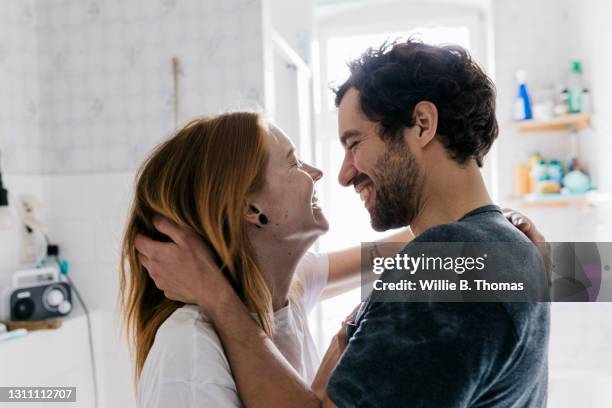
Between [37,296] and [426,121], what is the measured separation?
4.94 ft

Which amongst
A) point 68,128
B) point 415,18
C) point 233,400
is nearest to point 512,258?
point 233,400

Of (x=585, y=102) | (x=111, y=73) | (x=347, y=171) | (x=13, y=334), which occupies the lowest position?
(x=13, y=334)

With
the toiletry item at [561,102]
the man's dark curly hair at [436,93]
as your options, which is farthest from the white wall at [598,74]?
the man's dark curly hair at [436,93]

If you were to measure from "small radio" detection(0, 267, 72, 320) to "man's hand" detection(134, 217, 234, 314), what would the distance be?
1048mm

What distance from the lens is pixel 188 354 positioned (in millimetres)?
877

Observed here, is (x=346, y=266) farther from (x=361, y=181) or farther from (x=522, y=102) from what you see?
(x=522, y=102)

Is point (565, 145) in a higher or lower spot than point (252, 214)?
higher

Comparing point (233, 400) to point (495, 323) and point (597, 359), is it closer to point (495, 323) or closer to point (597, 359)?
point (495, 323)

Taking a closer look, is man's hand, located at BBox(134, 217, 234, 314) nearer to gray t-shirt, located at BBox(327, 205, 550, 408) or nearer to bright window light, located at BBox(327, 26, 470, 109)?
gray t-shirt, located at BBox(327, 205, 550, 408)

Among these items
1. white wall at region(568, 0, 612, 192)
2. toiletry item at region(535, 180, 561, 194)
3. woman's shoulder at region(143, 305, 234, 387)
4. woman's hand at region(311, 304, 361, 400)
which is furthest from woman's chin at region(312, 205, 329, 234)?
toiletry item at region(535, 180, 561, 194)

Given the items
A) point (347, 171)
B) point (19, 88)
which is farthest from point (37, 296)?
point (347, 171)

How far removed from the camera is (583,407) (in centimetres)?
257

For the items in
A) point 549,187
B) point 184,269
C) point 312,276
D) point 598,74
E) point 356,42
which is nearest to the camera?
point 184,269

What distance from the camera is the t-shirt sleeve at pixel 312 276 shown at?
141 centimetres
